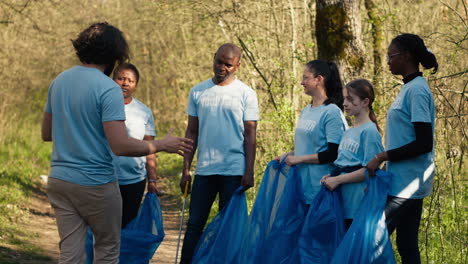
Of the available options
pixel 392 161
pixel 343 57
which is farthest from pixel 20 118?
pixel 392 161

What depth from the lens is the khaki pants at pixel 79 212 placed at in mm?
3727

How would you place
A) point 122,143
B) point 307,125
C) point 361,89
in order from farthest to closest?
point 307,125 → point 361,89 → point 122,143

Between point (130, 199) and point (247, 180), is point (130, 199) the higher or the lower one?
the lower one

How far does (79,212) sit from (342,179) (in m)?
1.79

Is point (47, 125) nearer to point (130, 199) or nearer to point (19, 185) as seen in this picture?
point (130, 199)

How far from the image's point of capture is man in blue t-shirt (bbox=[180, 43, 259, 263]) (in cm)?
531

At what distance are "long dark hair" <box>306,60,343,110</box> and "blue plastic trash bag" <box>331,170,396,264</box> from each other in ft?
3.19

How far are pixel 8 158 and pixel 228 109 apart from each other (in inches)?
388

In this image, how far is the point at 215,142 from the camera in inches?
210

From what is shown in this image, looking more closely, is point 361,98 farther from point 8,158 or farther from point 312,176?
point 8,158

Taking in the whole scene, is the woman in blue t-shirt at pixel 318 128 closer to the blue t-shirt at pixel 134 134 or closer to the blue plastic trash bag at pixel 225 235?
the blue plastic trash bag at pixel 225 235

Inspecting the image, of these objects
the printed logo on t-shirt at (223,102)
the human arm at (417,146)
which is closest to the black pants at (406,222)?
the human arm at (417,146)

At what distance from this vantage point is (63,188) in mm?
3717

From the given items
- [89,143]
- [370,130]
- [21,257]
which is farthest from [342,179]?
[21,257]
